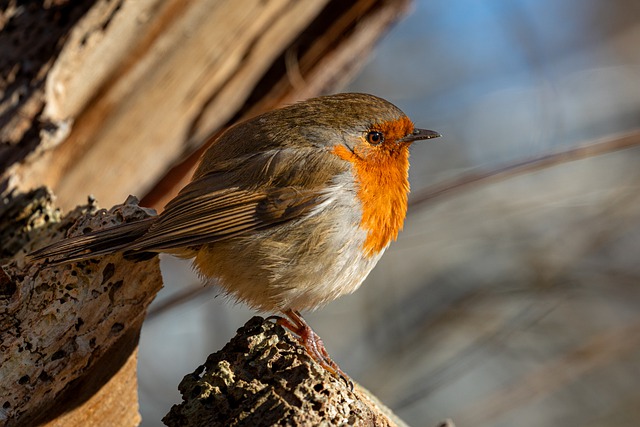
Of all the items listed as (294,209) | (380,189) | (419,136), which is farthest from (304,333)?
(419,136)

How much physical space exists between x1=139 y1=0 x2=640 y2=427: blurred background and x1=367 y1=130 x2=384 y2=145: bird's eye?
1.33m

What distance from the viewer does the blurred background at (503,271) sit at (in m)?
5.27

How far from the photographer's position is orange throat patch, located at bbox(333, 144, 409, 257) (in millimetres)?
3184

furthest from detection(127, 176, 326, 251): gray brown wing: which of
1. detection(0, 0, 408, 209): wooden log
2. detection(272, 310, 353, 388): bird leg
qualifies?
detection(0, 0, 408, 209): wooden log

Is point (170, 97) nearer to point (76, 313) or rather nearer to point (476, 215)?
point (76, 313)

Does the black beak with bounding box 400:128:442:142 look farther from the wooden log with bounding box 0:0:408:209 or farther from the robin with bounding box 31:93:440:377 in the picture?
the wooden log with bounding box 0:0:408:209

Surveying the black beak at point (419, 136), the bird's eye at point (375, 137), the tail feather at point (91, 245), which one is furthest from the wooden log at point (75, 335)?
the black beak at point (419, 136)

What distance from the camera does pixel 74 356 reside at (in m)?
2.62

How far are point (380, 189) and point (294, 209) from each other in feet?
1.36

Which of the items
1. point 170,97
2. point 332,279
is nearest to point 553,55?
point 170,97

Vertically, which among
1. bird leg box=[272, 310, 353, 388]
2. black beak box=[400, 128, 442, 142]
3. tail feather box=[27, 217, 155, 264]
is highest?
black beak box=[400, 128, 442, 142]

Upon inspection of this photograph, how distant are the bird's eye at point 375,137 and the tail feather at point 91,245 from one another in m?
1.10

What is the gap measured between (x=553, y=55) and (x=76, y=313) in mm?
5524

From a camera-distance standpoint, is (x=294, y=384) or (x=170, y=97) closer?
(x=294, y=384)
